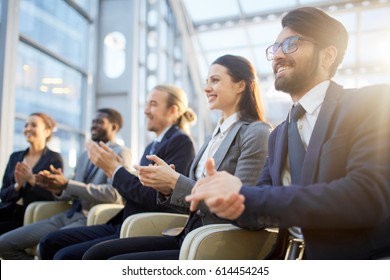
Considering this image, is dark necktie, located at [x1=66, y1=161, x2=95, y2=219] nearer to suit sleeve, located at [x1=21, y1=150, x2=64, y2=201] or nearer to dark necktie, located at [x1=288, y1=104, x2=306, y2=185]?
suit sleeve, located at [x1=21, y1=150, x2=64, y2=201]

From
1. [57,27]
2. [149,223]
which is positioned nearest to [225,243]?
[149,223]

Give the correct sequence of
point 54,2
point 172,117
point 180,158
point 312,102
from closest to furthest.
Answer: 1. point 312,102
2. point 180,158
3. point 172,117
4. point 54,2

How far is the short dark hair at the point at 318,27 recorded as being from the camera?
1224 millimetres

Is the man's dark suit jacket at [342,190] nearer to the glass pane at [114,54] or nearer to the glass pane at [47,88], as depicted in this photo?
the glass pane at [47,88]

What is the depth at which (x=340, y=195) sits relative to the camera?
3.04 feet

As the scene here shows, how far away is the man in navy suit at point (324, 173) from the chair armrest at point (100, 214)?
1.50 metres

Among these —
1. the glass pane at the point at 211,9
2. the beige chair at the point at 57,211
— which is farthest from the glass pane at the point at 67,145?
the glass pane at the point at 211,9

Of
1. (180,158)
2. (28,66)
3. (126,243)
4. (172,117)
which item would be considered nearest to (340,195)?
(126,243)

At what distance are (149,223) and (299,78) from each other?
3.79 feet

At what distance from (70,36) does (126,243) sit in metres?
3.92

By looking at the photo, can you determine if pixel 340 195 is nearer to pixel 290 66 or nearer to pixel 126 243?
pixel 290 66

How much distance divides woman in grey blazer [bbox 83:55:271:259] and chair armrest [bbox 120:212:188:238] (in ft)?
0.38

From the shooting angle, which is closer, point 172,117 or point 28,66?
point 172,117

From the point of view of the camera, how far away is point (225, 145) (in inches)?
68.5
